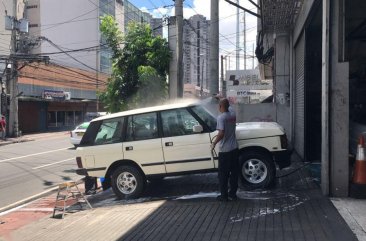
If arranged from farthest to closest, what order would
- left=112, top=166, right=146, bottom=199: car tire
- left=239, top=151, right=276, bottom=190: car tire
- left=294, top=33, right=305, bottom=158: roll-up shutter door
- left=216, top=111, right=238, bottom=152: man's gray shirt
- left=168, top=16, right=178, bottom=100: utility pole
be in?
left=168, top=16, right=178, bottom=100: utility pole
left=294, top=33, right=305, bottom=158: roll-up shutter door
left=112, top=166, right=146, bottom=199: car tire
left=239, top=151, right=276, bottom=190: car tire
left=216, top=111, right=238, bottom=152: man's gray shirt

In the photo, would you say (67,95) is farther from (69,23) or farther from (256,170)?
(256,170)

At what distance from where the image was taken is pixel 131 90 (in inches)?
597

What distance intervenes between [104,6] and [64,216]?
67.8 meters

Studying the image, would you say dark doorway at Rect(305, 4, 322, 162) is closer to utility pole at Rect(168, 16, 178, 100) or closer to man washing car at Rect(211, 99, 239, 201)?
man washing car at Rect(211, 99, 239, 201)

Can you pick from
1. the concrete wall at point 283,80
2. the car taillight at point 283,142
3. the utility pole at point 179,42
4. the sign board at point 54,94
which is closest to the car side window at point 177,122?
the car taillight at point 283,142

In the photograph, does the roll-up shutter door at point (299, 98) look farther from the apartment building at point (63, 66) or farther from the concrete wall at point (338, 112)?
the apartment building at point (63, 66)

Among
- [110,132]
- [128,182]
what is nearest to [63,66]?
[110,132]

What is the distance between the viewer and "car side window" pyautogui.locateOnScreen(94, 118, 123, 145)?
944 cm

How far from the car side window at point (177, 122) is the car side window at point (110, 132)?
0.97 m

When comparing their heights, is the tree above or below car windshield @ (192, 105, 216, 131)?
above

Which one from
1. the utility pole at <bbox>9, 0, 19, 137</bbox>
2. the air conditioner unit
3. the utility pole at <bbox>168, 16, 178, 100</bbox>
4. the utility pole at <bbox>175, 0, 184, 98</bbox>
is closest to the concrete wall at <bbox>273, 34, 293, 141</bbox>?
the utility pole at <bbox>175, 0, 184, 98</bbox>

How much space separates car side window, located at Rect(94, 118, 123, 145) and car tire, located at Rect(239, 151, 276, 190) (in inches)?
102

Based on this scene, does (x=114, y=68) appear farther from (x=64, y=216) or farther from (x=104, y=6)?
(x=104, y=6)

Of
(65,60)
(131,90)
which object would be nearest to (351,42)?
(131,90)
